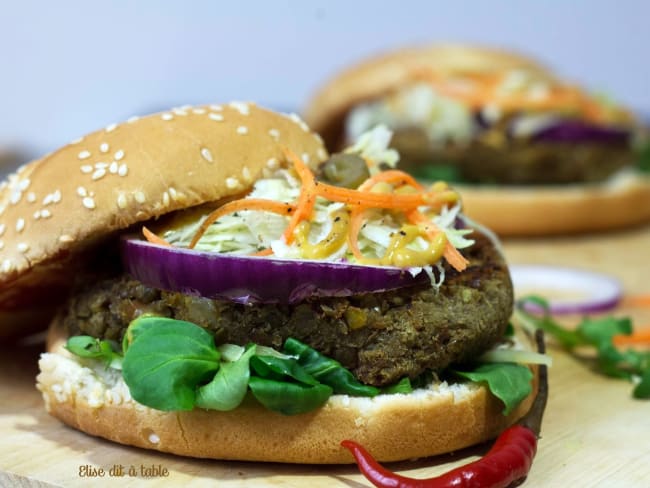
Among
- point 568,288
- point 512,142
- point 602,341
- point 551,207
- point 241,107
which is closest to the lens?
point 241,107

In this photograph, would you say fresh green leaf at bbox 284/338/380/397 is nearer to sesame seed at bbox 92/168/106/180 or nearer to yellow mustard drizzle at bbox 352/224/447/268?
yellow mustard drizzle at bbox 352/224/447/268

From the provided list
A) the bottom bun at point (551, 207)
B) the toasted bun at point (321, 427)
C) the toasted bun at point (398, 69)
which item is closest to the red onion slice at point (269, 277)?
the toasted bun at point (321, 427)

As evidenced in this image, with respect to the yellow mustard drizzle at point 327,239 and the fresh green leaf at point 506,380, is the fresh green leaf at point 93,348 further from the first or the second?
the fresh green leaf at point 506,380

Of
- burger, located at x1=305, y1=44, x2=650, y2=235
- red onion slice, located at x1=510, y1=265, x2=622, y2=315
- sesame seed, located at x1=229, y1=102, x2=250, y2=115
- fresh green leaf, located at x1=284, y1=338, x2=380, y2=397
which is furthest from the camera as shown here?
burger, located at x1=305, y1=44, x2=650, y2=235

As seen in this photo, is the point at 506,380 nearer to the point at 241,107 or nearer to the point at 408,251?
the point at 408,251

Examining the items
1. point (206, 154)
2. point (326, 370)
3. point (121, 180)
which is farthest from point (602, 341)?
point (121, 180)

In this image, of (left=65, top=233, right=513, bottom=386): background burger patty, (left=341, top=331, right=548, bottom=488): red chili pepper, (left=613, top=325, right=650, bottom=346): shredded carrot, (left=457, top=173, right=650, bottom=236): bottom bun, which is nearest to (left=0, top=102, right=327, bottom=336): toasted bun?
(left=65, top=233, right=513, bottom=386): background burger patty
